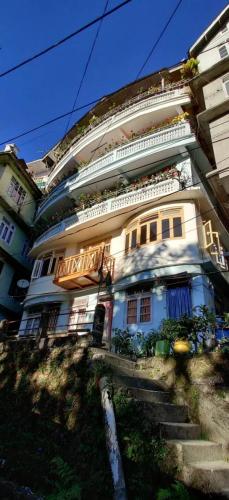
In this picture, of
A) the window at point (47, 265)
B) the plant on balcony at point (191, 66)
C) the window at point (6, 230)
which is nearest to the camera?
the plant on balcony at point (191, 66)

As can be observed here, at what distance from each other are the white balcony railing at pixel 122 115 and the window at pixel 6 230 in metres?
5.91

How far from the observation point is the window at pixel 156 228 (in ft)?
42.6

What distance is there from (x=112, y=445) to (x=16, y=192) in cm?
1948

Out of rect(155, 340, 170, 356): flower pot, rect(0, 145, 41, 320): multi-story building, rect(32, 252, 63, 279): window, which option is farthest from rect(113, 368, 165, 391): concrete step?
rect(0, 145, 41, 320): multi-story building

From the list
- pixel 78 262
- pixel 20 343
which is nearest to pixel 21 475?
pixel 20 343

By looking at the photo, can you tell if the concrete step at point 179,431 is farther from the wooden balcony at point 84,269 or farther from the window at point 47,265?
the window at point 47,265

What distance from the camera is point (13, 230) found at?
20.2 metres

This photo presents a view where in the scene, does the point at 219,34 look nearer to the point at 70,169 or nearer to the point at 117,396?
the point at 70,169

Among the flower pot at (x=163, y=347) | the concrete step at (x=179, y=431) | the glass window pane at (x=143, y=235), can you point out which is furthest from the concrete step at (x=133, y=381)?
the glass window pane at (x=143, y=235)

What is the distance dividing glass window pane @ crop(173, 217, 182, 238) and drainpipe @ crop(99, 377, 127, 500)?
27.9ft

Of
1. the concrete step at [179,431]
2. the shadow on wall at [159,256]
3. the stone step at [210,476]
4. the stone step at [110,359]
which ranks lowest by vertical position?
the stone step at [210,476]

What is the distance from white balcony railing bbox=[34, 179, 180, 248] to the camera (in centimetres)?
1353

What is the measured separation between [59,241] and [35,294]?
3483 millimetres

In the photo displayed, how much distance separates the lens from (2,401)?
7.65 meters
